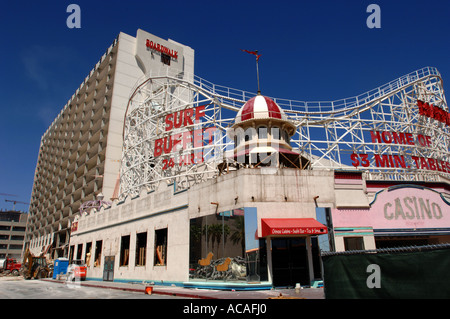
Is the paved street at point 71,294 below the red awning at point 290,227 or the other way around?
below

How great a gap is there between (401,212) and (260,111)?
11.7m

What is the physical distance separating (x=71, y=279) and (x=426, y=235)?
32425mm

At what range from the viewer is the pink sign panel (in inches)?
818

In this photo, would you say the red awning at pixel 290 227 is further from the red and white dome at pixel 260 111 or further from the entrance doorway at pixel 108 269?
the entrance doorway at pixel 108 269

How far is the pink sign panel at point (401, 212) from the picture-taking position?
68.2 ft

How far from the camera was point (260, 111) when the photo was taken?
24031 millimetres

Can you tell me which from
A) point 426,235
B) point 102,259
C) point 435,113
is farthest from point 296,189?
point 435,113

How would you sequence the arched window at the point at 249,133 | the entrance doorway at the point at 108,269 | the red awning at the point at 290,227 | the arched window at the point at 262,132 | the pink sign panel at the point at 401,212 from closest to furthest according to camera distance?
1. the red awning at the point at 290,227
2. the pink sign panel at the point at 401,212
3. the arched window at the point at 262,132
4. the arched window at the point at 249,133
5. the entrance doorway at the point at 108,269

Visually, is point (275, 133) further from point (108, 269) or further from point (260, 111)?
point (108, 269)

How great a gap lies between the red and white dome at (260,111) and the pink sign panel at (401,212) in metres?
8.07

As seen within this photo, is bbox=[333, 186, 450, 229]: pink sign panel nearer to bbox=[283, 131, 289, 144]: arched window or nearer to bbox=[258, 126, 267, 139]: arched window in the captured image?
bbox=[283, 131, 289, 144]: arched window

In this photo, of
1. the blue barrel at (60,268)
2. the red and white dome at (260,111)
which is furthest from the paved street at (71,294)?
the blue barrel at (60,268)

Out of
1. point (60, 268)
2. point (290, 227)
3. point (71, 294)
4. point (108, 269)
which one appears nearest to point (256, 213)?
point (290, 227)
